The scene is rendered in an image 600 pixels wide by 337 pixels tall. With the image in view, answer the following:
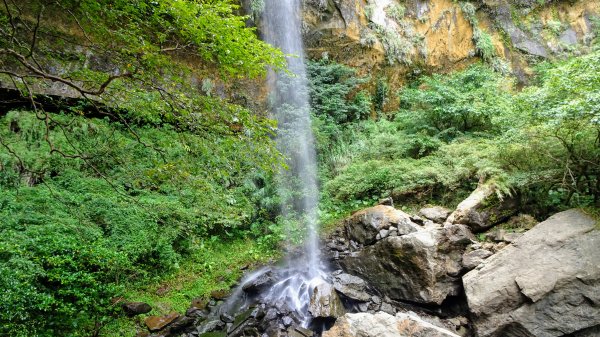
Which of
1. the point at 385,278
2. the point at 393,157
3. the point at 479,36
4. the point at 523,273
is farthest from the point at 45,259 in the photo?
the point at 479,36

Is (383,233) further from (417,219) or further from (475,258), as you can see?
(475,258)

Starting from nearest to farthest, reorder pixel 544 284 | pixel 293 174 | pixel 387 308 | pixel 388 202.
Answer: pixel 544 284
pixel 387 308
pixel 388 202
pixel 293 174

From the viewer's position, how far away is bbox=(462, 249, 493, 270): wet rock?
520 cm

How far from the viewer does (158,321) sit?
4.97 m

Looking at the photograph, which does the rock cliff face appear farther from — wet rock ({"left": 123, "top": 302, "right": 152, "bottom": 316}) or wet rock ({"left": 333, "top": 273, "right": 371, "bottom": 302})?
wet rock ({"left": 123, "top": 302, "right": 152, "bottom": 316})

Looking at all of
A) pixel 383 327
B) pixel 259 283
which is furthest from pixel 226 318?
pixel 383 327

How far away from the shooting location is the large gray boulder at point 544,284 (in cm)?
401

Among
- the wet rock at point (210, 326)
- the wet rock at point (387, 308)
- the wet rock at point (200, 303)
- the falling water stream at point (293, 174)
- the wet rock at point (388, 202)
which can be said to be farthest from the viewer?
the wet rock at point (388, 202)

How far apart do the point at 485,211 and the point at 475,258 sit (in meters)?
1.31

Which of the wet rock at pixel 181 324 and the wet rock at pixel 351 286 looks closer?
the wet rock at pixel 181 324

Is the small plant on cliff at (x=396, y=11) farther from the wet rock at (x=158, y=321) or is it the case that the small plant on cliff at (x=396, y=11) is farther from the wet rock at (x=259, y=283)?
the wet rock at (x=158, y=321)

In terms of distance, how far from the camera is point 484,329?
14.4ft

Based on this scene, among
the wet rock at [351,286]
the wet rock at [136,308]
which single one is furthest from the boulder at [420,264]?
the wet rock at [136,308]

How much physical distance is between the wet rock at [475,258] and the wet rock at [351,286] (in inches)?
71.5
